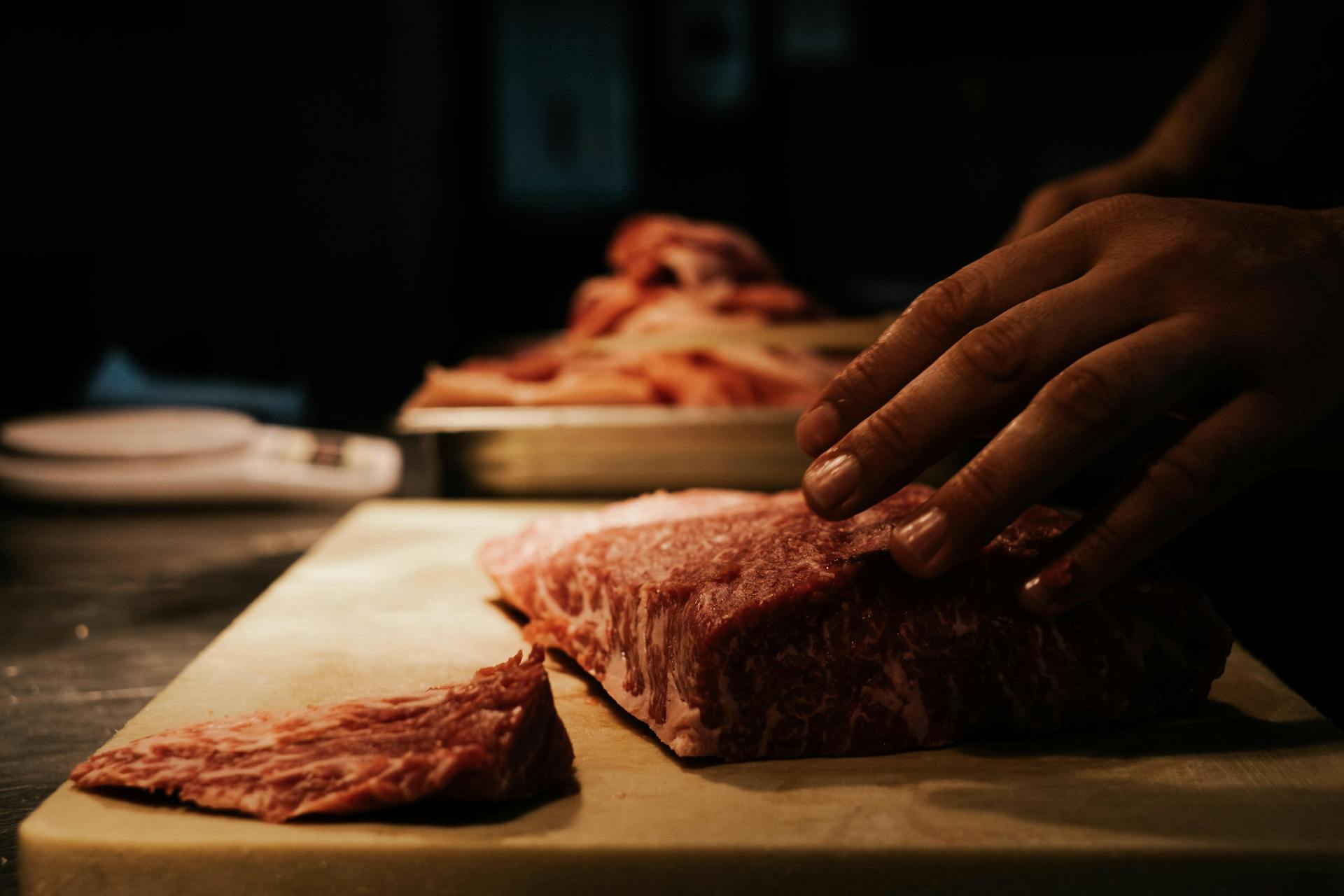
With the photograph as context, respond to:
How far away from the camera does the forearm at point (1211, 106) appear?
2.85 metres

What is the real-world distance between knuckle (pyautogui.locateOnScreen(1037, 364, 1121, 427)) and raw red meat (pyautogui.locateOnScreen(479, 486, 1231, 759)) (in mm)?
220

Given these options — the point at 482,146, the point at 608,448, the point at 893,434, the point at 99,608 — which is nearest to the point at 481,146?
the point at 482,146

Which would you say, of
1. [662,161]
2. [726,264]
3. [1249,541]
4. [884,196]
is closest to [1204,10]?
[884,196]

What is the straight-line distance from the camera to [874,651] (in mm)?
1391

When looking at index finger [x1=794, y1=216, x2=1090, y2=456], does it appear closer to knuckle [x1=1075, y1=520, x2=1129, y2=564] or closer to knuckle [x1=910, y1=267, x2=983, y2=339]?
knuckle [x1=910, y1=267, x2=983, y2=339]

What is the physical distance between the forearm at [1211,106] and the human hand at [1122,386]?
1658mm

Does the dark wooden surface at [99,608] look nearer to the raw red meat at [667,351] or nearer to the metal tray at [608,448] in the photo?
the metal tray at [608,448]

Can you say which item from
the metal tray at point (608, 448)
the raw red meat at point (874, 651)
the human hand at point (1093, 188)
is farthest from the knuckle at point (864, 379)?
the metal tray at point (608, 448)

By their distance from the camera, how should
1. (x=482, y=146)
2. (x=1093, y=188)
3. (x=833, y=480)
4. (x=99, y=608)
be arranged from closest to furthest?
(x=833, y=480)
(x=99, y=608)
(x=1093, y=188)
(x=482, y=146)

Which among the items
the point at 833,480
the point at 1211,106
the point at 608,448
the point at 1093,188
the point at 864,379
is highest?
the point at 1211,106

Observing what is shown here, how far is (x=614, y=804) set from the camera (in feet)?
3.92

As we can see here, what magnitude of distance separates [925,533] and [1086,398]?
0.24 meters

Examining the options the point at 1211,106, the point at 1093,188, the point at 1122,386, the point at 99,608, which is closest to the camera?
the point at 1122,386

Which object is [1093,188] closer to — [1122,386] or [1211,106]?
[1211,106]
